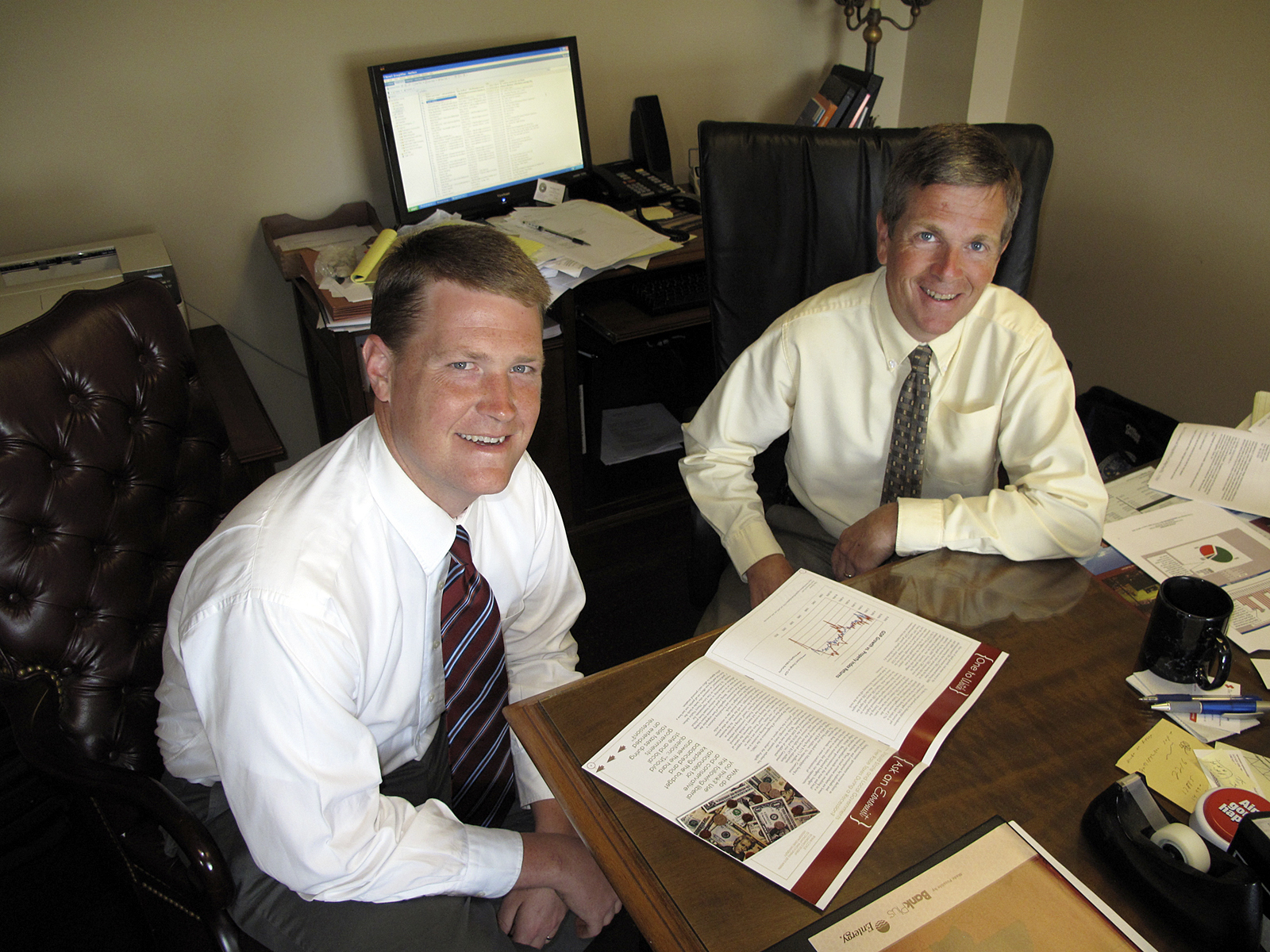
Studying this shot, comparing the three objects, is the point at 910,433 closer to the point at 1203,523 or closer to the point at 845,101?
the point at 1203,523

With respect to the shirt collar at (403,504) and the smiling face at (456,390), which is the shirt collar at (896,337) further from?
the shirt collar at (403,504)

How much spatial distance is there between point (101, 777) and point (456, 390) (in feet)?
1.95

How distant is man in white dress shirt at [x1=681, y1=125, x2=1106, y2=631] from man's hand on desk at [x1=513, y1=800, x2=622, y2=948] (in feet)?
1.68

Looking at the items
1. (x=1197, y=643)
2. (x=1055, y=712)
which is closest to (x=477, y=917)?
(x=1055, y=712)

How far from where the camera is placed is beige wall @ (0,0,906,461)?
6.61 ft

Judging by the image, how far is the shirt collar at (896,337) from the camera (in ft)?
4.89

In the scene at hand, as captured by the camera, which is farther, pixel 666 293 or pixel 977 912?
pixel 666 293

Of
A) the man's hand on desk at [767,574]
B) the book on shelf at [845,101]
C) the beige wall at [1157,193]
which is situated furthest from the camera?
the book on shelf at [845,101]

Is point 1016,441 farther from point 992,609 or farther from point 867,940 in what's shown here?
point 867,940

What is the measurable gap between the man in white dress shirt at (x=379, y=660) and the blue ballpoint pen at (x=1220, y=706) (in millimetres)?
706

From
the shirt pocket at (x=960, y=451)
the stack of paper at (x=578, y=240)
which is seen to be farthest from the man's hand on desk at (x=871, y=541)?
the stack of paper at (x=578, y=240)

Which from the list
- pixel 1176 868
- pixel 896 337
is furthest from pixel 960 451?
pixel 1176 868

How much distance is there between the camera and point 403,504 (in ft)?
3.51

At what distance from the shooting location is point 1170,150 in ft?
7.41
